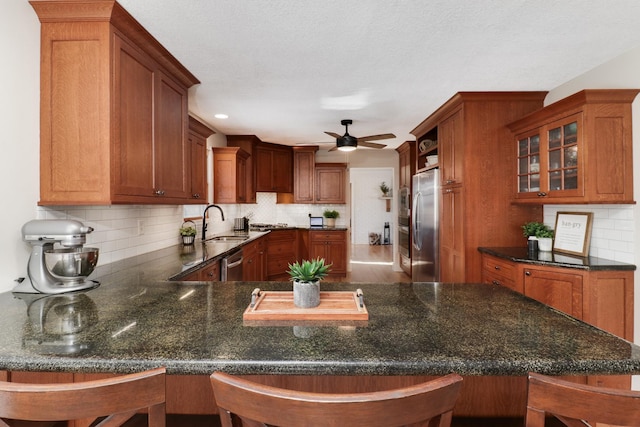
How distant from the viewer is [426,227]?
410 cm

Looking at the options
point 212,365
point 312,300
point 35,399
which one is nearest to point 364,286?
point 312,300

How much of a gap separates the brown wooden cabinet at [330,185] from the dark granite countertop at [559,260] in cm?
326

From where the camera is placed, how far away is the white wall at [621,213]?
229 cm

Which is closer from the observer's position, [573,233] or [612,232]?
[612,232]

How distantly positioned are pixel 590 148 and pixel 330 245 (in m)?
3.87

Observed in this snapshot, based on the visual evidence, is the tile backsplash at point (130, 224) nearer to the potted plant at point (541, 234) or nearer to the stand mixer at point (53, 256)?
the stand mixer at point (53, 256)

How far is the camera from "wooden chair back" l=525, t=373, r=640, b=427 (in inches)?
23.8

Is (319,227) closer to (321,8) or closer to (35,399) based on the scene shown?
(321,8)

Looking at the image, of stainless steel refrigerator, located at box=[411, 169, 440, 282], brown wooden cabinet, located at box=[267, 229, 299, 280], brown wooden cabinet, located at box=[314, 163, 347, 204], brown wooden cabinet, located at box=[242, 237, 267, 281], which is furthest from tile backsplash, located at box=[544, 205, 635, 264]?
brown wooden cabinet, located at box=[267, 229, 299, 280]

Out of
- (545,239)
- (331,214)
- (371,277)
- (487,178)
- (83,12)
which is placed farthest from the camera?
(331,214)

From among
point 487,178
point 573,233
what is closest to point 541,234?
point 573,233

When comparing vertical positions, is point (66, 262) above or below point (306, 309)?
above

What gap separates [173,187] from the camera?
2428 mm

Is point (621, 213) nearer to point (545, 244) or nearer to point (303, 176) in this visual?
point (545, 244)
